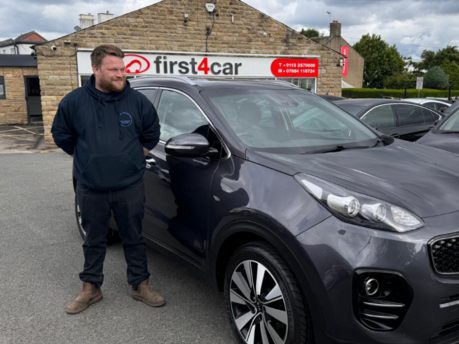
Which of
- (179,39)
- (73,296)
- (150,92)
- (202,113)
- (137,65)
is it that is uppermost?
(179,39)

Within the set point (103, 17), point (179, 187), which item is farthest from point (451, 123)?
point (103, 17)

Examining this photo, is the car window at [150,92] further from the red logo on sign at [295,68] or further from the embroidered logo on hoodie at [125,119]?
the red logo on sign at [295,68]

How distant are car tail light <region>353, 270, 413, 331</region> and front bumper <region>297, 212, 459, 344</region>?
0.02 meters

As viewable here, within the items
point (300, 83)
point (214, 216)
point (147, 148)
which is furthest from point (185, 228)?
point (300, 83)

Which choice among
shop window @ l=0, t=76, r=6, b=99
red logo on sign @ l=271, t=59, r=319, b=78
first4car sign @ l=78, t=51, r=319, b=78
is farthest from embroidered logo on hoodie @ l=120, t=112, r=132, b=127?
shop window @ l=0, t=76, r=6, b=99

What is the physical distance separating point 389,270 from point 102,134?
203cm

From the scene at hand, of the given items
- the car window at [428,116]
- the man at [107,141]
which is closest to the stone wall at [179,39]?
the car window at [428,116]

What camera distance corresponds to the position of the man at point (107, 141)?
312 centimetres

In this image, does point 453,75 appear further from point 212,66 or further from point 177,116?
point 177,116

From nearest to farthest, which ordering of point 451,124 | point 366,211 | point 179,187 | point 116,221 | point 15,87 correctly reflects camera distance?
point 366,211, point 179,187, point 116,221, point 451,124, point 15,87

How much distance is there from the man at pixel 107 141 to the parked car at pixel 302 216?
29 centimetres

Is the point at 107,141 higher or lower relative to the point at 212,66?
lower

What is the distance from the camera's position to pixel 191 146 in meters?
2.98

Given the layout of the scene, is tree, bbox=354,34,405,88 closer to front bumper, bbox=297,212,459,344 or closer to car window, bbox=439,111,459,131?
car window, bbox=439,111,459,131
